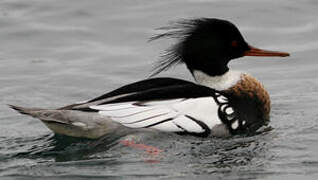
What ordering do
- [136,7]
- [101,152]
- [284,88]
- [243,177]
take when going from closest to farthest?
1. [243,177]
2. [101,152]
3. [284,88]
4. [136,7]

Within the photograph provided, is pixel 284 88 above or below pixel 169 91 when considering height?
below

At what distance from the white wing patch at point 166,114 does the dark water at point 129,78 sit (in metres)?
0.11

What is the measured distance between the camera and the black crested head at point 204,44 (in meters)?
7.83

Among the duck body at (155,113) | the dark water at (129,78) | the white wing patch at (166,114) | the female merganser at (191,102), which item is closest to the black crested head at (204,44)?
the female merganser at (191,102)

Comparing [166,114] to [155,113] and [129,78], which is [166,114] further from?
[129,78]

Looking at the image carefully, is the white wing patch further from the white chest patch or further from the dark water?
the white chest patch

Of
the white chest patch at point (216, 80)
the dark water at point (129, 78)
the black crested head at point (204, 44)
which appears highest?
the black crested head at point (204, 44)

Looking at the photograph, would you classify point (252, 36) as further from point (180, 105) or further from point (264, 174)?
point (264, 174)

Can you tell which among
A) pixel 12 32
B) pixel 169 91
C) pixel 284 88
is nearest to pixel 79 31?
pixel 12 32

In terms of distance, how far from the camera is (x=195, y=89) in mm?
7543

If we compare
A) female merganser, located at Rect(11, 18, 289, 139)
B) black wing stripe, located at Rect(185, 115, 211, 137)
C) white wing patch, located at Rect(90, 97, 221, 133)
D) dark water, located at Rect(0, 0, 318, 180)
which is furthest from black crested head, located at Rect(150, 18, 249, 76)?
dark water, located at Rect(0, 0, 318, 180)

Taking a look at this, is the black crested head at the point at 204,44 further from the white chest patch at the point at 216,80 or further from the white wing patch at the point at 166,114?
the white wing patch at the point at 166,114

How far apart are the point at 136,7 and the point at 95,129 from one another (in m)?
5.73

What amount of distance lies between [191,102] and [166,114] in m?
0.26
